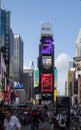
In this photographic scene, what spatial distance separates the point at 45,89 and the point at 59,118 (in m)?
137

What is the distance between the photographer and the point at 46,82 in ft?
543

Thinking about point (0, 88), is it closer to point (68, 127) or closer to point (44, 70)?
point (68, 127)

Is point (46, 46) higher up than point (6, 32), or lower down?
lower down

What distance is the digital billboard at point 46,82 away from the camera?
536 ft

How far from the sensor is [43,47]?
17138 centimetres

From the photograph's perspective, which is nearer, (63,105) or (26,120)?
(63,105)

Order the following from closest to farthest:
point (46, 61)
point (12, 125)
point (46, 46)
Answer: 1. point (12, 125)
2. point (46, 61)
3. point (46, 46)

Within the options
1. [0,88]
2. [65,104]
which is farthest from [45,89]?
[65,104]

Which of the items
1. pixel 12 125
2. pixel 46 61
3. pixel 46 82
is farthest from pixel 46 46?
pixel 12 125

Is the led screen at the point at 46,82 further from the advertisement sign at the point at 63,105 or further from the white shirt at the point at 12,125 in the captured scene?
the white shirt at the point at 12,125

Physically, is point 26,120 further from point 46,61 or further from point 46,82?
point 46,61

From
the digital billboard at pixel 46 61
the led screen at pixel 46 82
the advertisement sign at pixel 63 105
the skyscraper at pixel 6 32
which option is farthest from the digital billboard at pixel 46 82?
the advertisement sign at pixel 63 105

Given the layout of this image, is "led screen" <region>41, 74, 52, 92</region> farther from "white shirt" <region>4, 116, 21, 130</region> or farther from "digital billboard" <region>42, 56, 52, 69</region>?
"white shirt" <region>4, 116, 21, 130</region>

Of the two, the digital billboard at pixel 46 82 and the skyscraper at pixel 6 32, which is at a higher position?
the skyscraper at pixel 6 32
